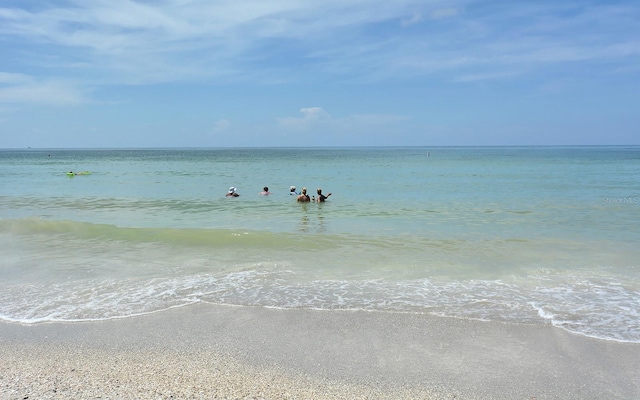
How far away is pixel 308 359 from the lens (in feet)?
19.1

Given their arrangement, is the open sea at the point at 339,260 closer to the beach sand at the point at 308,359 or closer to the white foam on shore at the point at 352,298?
the white foam on shore at the point at 352,298

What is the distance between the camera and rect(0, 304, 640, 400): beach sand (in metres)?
5.04

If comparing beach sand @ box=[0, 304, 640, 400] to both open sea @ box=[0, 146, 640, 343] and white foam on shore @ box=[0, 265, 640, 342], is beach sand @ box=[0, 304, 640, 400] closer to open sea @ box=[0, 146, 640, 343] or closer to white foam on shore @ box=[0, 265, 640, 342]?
white foam on shore @ box=[0, 265, 640, 342]

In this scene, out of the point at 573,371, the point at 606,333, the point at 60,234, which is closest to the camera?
the point at 573,371

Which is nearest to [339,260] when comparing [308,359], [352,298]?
[352,298]

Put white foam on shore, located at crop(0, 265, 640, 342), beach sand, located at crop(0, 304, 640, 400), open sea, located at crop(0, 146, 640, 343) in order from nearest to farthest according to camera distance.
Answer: beach sand, located at crop(0, 304, 640, 400)
white foam on shore, located at crop(0, 265, 640, 342)
open sea, located at crop(0, 146, 640, 343)

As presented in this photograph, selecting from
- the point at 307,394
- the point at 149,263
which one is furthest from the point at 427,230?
the point at 307,394

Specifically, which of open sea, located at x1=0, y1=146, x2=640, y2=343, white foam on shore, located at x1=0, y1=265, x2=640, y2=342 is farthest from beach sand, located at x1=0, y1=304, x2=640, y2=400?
open sea, located at x1=0, y1=146, x2=640, y2=343

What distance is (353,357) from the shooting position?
5867mm

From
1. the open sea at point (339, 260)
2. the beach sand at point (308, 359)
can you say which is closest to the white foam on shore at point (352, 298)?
the open sea at point (339, 260)

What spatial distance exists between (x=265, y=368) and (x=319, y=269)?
484 cm

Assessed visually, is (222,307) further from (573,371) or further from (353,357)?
(573,371)

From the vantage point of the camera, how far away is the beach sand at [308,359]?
16.5 feet

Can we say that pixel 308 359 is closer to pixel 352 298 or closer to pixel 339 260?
pixel 352 298
